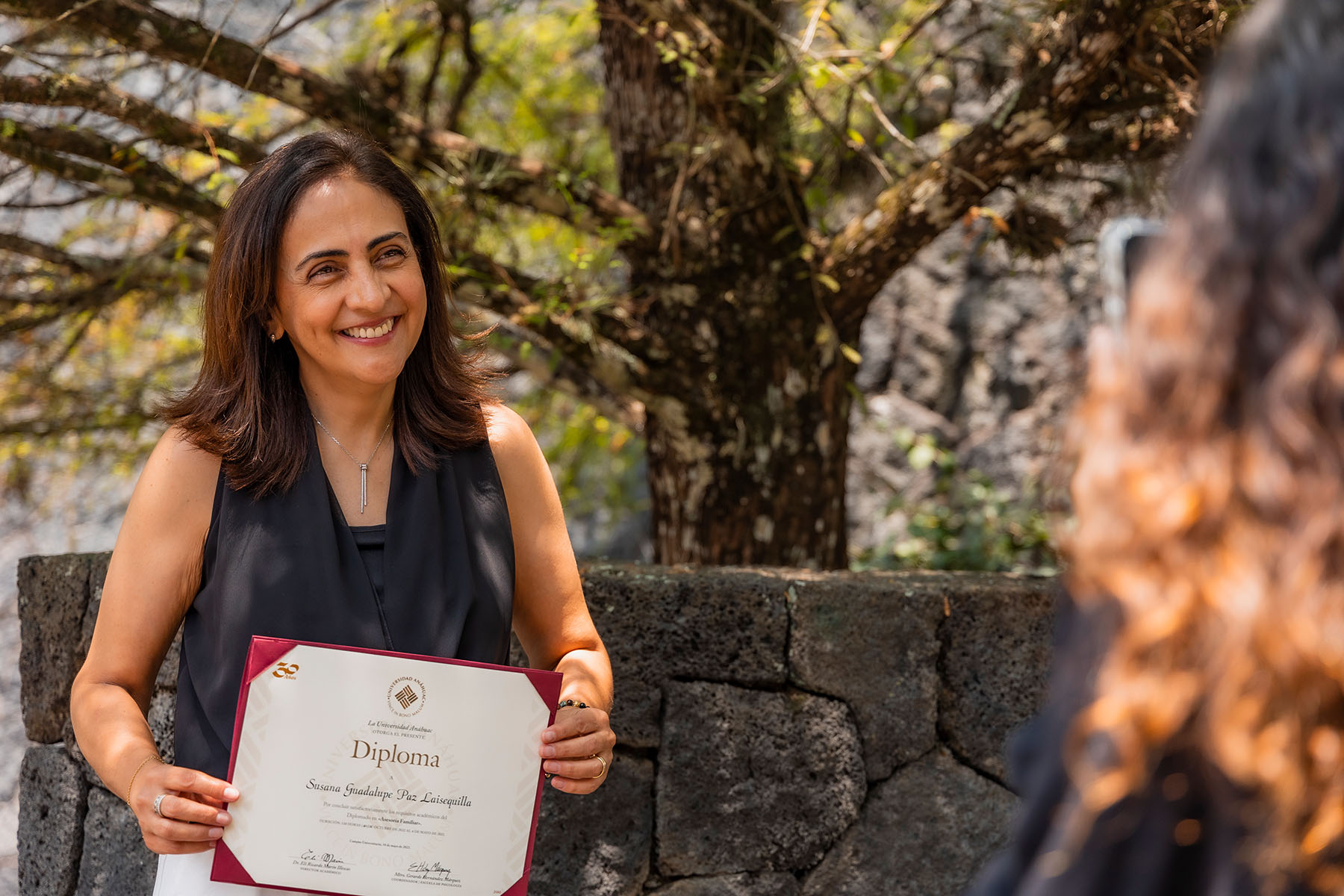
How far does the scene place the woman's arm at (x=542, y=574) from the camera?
1.84 m

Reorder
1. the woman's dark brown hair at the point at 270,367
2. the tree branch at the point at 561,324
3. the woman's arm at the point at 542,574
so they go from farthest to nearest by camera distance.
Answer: the tree branch at the point at 561,324, the woman's arm at the point at 542,574, the woman's dark brown hair at the point at 270,367

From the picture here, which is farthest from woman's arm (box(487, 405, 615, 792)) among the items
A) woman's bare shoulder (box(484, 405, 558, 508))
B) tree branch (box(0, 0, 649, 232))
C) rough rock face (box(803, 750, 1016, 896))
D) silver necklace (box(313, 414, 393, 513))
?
tree branch (box(0, 0, 649, 232))

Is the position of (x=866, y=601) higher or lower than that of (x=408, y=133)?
lower

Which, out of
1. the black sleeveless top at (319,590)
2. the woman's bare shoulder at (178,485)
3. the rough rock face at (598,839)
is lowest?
the rough rock face at (598,839)

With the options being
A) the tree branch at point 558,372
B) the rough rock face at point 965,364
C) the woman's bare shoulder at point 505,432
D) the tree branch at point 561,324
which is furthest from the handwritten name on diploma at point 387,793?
the rough rock face at point 965,364

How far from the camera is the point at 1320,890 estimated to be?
0.73 meters

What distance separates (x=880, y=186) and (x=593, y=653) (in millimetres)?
2468

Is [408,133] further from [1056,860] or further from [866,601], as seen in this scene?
[1056,860]

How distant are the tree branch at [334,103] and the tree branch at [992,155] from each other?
600 mm

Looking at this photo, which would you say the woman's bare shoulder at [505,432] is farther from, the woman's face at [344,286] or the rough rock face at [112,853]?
the rough rock face at [112,853]

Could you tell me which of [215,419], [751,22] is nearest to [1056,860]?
[215,419]

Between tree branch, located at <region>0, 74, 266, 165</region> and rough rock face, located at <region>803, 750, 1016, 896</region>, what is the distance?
198 cm

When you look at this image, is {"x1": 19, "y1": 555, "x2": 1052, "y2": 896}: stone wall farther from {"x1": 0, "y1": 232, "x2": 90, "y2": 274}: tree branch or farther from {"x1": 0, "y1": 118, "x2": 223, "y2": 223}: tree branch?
{"x1": 0, "y1": 232, "x2": 90, "y2": 274}: tree branch

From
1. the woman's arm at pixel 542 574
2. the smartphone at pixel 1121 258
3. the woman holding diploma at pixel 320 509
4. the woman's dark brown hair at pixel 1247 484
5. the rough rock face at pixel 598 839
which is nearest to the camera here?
the woman's dark brown hair at pixel 1247 484
